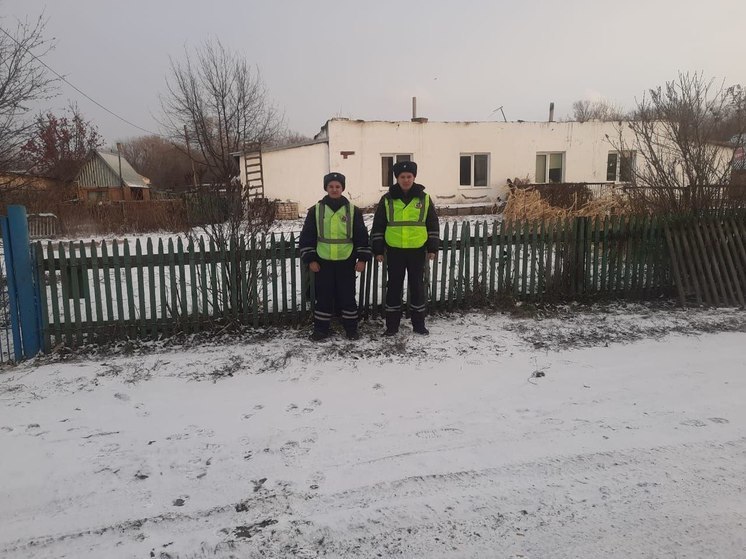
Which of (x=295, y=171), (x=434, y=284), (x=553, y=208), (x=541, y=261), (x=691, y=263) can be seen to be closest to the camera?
(x=434, y=284)

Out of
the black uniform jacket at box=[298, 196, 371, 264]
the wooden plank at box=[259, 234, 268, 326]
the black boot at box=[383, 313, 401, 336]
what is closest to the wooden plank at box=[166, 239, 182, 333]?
the wooden plank at box=[259, 234, 268, 326]

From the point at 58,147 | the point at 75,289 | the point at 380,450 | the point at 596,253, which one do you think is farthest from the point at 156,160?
the point at 380,450

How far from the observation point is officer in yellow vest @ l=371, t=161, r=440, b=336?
4.99 meters

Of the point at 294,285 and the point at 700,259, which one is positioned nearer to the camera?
the point at 294,285

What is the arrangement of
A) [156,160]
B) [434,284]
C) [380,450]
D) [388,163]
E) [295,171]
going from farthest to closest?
[156,160]
[388,163]
[295,171]
[434,284]
[380,450]

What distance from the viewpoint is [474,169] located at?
19250mm

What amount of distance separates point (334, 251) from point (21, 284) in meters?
3.04

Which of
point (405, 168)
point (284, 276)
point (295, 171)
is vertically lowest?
point (284, 276)

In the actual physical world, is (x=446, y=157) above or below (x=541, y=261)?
above

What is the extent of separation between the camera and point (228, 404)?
372 cm

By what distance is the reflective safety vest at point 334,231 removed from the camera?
4.90 meters

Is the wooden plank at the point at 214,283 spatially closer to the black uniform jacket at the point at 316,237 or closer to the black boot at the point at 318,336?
the black uniform jacket at the point at 316,237

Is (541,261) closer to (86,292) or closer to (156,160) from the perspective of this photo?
(86,292)

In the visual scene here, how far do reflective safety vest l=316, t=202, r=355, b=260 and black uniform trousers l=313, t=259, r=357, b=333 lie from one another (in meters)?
0.10
